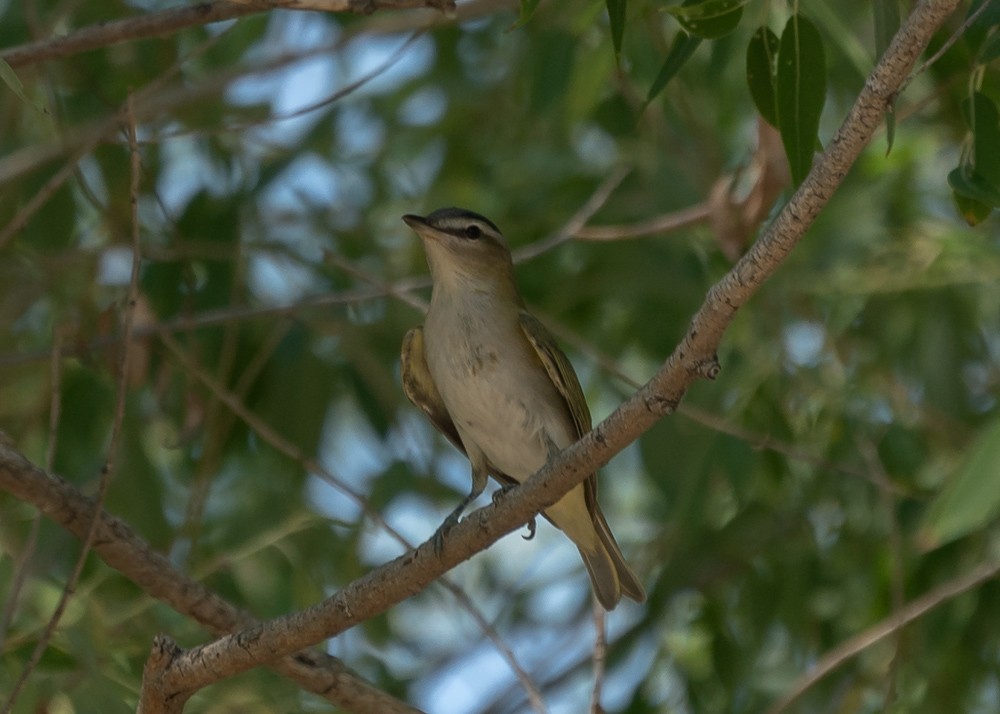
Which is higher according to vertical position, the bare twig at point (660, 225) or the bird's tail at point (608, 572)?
the bare twig at point (660, 225)

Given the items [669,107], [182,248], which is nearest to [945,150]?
[669,107]

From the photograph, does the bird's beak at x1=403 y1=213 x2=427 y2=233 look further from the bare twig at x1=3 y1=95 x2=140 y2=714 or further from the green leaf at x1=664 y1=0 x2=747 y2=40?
the green leaf at x1=664 y1=0 x2=747 y2=40

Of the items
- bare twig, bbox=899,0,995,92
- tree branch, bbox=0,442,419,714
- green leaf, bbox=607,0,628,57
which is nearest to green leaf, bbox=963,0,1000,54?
bare twig, bbox=899,0,995,92

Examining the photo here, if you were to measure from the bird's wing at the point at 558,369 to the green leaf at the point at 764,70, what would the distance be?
1595 millimetres

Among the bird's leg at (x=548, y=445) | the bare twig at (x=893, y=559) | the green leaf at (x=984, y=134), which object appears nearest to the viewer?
the green leaf at (x=984, y=134)

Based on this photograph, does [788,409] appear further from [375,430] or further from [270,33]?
[270,33]

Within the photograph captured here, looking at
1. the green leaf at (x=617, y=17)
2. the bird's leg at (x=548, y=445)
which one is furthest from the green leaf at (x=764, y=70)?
the bird's leg at (x=548, y=445)

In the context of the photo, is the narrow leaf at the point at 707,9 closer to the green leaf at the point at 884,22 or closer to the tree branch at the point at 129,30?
the green leaf at the point at 884,22

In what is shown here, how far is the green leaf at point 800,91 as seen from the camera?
11.0 ft

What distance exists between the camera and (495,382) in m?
5.03

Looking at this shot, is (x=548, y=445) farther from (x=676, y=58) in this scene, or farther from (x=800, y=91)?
(x=800, y=91)

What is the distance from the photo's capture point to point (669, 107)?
20.0ft

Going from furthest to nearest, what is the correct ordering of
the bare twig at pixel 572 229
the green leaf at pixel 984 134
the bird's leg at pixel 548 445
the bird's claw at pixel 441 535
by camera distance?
the bare twig at pixel 572 229
the bird's leg at pixel 548 445
the bird's claw at pixel 441 535
the green leaf at pixel 984 134

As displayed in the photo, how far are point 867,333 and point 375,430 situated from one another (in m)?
2.48
